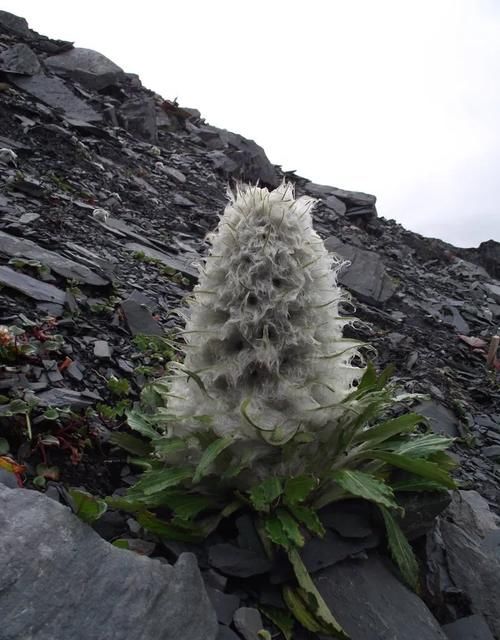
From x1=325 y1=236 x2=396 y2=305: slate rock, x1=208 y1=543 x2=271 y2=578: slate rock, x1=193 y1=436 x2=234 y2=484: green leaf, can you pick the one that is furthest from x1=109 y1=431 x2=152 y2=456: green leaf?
x1=325 y1=236 x2=396 y2=305: slate rock

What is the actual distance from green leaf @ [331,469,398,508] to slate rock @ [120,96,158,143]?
52.4 ft

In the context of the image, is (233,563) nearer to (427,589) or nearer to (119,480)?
(119,480)

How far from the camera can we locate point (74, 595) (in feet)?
8.22

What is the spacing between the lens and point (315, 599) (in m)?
3.02

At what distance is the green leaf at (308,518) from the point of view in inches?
123

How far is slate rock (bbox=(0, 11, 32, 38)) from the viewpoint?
18.7 metres

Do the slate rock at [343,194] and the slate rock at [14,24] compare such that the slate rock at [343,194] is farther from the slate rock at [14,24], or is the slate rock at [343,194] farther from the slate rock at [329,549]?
the slate rock at [329,549]

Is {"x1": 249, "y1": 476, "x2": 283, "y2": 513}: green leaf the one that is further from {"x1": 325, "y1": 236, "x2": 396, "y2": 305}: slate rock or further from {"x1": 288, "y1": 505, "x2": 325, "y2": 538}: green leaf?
{"x1": 325, "y1": 236, "x2": 396, "y2": 305}: slate rock

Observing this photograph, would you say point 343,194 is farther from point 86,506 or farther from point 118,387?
point 86,506

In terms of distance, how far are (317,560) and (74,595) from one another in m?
1.38

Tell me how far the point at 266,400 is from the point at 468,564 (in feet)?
6.03

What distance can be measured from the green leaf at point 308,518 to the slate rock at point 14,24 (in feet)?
66.0

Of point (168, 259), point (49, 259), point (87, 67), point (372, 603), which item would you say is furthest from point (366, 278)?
point (87, 67)

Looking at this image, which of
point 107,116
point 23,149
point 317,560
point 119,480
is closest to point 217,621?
point 317,560
